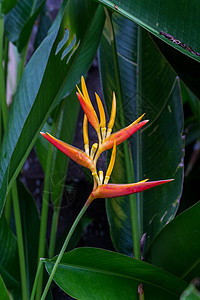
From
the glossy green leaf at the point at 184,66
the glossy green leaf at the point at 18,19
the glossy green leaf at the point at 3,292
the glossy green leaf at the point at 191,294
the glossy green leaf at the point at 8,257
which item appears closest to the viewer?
the glossy green leaf at the point at 191,294

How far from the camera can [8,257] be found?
628 mm

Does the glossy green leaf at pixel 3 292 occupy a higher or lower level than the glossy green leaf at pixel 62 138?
lower

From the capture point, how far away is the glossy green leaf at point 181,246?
0.48 metres

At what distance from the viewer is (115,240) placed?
2.14ft

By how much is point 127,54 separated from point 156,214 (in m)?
0.29

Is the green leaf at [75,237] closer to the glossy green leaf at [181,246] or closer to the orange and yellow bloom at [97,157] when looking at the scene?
the glossy green leaf at [181,246]

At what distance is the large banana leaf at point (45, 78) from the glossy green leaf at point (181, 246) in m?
0.23

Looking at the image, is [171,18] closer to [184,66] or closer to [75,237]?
[184,66]

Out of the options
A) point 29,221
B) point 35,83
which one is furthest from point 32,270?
point 35,83

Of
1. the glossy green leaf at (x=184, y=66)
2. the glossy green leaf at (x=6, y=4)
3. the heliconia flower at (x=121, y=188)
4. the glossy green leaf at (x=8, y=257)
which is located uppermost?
the glossy green leaf at (x=184, y=66)

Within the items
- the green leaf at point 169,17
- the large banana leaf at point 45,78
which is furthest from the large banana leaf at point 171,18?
the large banana leaf at point 45,78

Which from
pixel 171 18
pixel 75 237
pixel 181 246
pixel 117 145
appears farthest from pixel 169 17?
pixel 75 237

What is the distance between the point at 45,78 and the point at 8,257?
0.99 feet

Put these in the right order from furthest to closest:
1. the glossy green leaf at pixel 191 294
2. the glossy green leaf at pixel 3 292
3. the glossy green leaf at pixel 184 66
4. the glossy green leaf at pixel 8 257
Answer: the glossy green leaf at pixel 8 257 → the glossy green leaf at pixel 184 66 → the glossy green leaf at pixel 3 292 → the glossy green leaf at pixel 191 294
